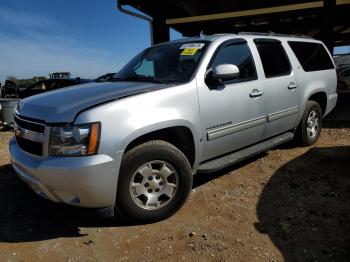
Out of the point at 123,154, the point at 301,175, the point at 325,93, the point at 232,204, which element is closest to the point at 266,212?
the point at 232,204

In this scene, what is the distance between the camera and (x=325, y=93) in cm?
595

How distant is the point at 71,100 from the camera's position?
3.25 metres

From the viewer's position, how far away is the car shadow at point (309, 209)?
9.55 feet

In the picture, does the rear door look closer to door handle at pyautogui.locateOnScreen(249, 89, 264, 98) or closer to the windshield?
door handle at pyautogui.locateOnScreen(249, 89, 264, 98)

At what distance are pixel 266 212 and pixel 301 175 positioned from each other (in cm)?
126

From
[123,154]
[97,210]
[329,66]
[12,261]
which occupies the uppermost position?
[329,66]

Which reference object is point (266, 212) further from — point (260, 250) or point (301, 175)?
point (301, 175)

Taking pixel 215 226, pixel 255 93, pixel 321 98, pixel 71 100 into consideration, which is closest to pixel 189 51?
pixel 255 93

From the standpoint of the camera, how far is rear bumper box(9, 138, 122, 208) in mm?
2900

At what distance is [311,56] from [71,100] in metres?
4.04

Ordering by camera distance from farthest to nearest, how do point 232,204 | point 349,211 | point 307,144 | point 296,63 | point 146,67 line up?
Answer: 1. point 307,144
2. point 296,63
3. point 146,67
4. point 232,204
5. point 349,211

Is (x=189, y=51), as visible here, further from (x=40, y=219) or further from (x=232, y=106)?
(x=40, y=219)

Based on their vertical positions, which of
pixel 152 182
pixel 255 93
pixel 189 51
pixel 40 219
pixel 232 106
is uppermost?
pixel 189 51

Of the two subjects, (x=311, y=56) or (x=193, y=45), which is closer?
(x=193, y=45)
